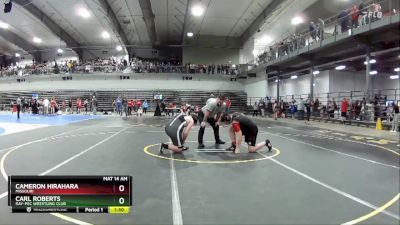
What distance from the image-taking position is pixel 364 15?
54.4 feet

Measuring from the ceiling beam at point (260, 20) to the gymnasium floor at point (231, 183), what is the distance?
69.3 feet

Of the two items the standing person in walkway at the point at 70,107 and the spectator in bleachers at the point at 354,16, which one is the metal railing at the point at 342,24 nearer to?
the spectator in bleachers at the point at 354,16

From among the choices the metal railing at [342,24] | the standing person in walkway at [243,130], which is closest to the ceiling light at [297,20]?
the metal railing at [342,24]

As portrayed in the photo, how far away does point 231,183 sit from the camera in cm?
522

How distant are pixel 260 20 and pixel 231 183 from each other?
29.7 meters

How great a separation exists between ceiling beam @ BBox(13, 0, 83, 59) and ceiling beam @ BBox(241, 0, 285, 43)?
68.5ft

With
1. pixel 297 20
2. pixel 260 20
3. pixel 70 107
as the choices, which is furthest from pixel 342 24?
pixel 70 107

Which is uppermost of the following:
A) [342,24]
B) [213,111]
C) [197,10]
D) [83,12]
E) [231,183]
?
[83,12]

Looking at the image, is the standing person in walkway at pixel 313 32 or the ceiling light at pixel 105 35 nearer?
the standing person in walkway at pixel 313 32

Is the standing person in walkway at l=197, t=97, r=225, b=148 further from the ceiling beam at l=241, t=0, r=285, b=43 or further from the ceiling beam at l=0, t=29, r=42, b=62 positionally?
the ceiling beam at l=0, t=29, r=42, b=62

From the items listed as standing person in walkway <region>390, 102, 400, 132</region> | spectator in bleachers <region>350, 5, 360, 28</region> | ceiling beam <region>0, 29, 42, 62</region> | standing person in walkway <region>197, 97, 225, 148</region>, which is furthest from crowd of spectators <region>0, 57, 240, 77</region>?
standing person in walkway <region>197, 97, 225, 148</region>

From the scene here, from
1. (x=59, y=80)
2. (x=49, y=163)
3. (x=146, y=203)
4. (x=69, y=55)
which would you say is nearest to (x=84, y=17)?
(x=59, y=80)
